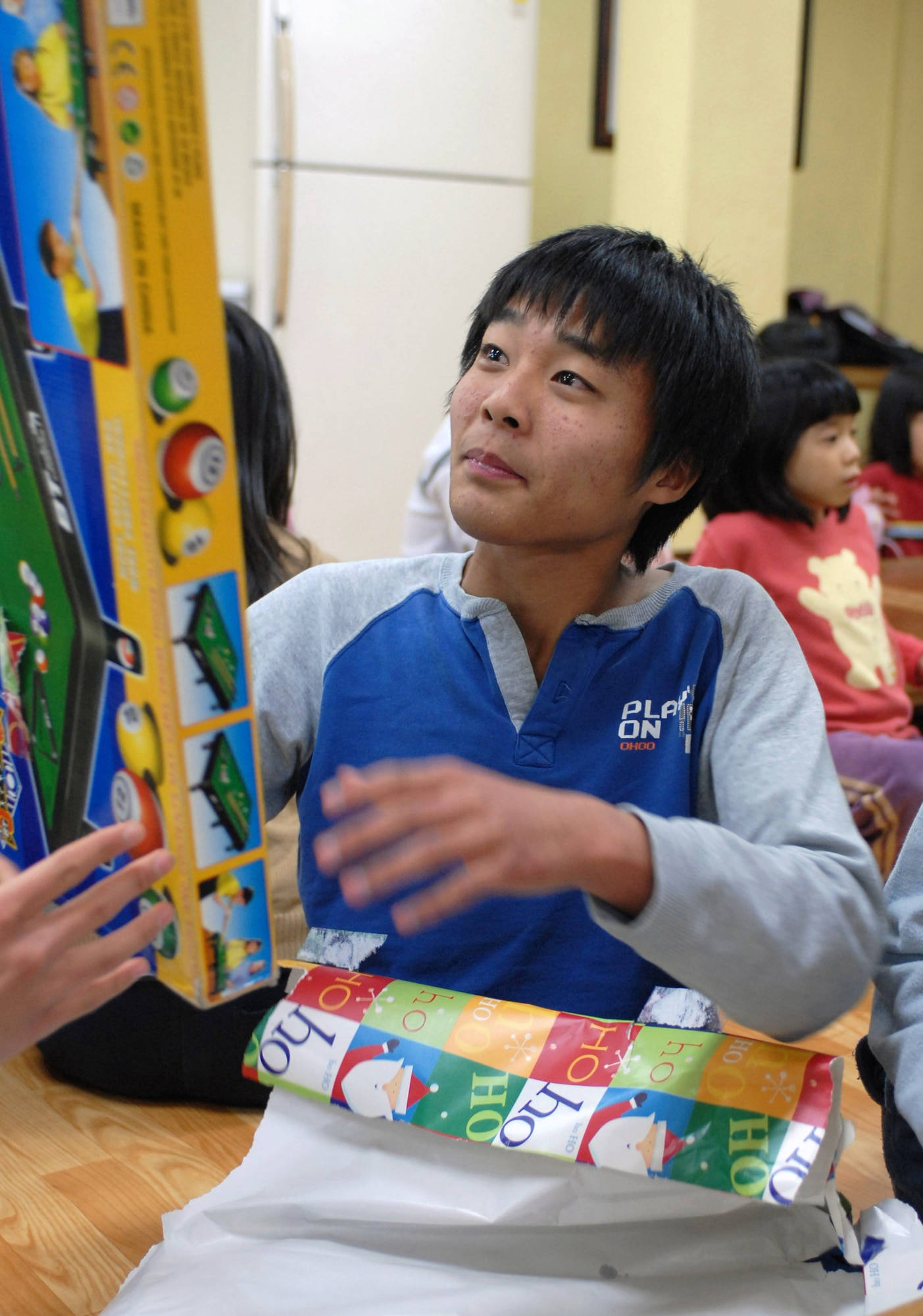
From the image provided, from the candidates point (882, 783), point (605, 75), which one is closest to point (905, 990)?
point (882, 783)

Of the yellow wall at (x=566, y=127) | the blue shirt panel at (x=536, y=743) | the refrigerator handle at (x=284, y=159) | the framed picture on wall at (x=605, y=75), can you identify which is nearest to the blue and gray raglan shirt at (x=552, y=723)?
the blue shirt panel at (x=536, y=743)

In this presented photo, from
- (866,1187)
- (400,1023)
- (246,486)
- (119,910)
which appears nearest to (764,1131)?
(400,1023)

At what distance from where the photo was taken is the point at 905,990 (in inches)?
32.2

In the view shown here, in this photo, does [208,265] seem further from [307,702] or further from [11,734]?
[307,702]

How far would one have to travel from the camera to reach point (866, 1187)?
1337mm

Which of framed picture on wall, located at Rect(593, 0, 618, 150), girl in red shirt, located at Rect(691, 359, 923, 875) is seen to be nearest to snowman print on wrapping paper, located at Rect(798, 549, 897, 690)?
girl in red shirt, located at Rect(691, 359, 923, 875)

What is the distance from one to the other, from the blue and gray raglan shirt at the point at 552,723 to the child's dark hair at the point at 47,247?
0.43 meters

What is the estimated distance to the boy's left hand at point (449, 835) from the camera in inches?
22.7

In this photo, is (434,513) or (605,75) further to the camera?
(605,75)

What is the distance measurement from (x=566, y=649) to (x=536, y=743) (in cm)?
7

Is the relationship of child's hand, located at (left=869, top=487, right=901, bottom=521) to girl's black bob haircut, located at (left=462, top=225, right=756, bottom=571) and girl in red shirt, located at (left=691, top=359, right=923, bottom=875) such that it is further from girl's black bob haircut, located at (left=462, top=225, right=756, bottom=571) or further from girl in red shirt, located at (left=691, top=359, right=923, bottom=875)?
girl's black bob haircut, located at (left=462, top=225, right=756, bottom=571)

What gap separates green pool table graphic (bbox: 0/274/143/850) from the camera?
1.71ft

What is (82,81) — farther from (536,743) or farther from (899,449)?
(899,449)

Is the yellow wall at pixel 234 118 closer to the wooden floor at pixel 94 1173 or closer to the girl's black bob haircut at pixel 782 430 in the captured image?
the girl's black bob haircut at pixel 782 430
